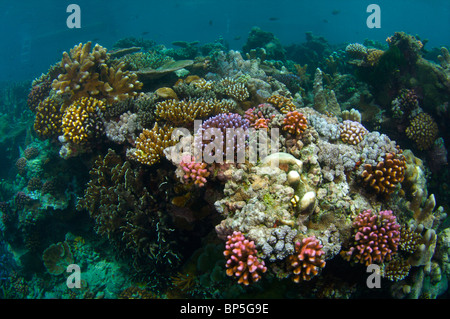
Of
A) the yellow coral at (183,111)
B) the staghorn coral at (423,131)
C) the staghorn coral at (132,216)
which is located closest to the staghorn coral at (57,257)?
the staghorn coral at (132,216)

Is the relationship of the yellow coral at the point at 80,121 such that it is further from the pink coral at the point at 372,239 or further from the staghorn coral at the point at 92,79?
the pink coral at the point at 372,239

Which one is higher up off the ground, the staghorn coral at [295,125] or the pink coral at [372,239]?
the staghorn coral at [295,125]

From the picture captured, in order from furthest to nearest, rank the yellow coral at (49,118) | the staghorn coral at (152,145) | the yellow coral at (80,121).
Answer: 1. the yellow coral at (49,118)
2. the yellow coral at (80,121)
3. the staghorn coral at (152,145)

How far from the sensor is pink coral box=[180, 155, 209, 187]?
3.95 m

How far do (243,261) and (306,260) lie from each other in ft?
2.98

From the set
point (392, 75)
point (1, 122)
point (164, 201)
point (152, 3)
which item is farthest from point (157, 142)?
point (152, 3)

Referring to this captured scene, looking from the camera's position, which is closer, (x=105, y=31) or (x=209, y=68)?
(x=209, y=68)

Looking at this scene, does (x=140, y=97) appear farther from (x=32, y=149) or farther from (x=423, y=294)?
(x=423, y=294)

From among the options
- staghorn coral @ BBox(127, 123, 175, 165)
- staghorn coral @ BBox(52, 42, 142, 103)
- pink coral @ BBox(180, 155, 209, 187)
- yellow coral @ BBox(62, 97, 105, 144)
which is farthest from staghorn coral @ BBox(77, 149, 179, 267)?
staghorn coral @ BBox(52, 42, 142, 103)

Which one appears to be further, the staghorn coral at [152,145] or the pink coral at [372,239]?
the staghorn coral at [152,145]

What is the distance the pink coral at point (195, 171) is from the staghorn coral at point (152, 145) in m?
1.00

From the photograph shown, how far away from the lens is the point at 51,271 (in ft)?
22.4

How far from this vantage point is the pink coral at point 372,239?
3.80 meters

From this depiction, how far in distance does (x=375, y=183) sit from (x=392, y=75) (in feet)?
18.1
